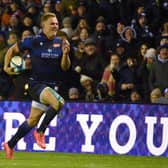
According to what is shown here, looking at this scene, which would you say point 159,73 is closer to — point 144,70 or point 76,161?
point 144,70

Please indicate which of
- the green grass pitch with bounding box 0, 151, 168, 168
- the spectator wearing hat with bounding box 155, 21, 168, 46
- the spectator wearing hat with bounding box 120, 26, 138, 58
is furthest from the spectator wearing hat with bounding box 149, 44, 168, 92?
the green grass pitch with bounding box 0, 151, 168, 168

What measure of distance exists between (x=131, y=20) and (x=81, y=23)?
3.49ft

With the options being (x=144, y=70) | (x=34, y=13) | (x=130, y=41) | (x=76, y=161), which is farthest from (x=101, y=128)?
(x=34, y=13)

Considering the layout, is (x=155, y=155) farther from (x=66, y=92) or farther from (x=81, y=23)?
(x=81, y=23)

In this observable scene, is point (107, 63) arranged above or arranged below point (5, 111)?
above

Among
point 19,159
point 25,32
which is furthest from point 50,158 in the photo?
point 25,32

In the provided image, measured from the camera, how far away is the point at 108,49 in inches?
664

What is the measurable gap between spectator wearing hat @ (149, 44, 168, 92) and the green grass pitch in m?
1.87

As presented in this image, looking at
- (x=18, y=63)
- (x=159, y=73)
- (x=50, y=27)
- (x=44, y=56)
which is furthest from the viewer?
(x=159, y=73)

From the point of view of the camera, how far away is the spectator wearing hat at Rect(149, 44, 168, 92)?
15578 millimetres

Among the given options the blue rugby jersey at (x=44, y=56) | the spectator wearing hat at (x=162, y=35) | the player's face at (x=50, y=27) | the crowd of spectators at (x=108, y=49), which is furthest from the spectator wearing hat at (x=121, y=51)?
the player's face at (x=50, y=27)

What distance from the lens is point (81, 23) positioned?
17500 millimetres

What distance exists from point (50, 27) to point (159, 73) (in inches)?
161

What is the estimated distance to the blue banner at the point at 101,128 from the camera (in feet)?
47.2
